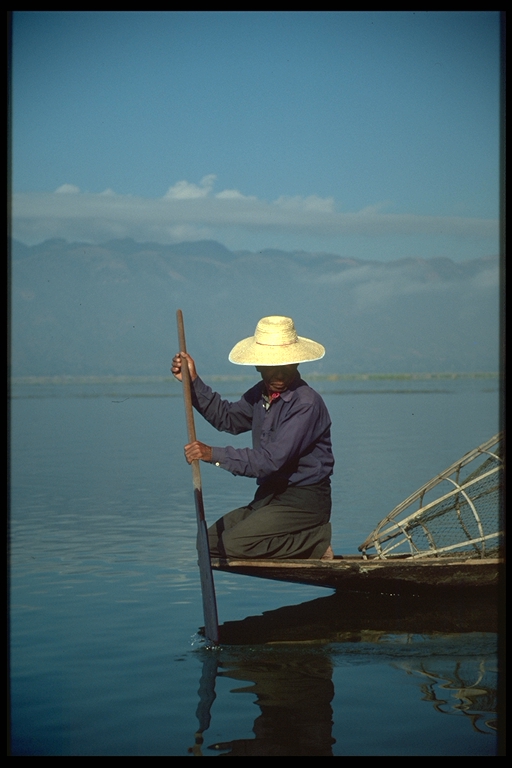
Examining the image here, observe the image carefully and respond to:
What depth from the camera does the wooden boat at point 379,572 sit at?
6.21 m

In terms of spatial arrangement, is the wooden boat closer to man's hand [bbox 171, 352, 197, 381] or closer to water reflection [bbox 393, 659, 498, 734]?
water reflection [bbox 393, 659, 498, 734]

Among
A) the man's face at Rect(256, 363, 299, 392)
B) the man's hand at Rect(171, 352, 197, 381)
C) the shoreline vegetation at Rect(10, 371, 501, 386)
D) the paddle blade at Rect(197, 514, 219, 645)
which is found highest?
the shoreline vegetation at Rect(10, 371, 501, 386)

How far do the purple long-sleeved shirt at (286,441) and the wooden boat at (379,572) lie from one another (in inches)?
20.6

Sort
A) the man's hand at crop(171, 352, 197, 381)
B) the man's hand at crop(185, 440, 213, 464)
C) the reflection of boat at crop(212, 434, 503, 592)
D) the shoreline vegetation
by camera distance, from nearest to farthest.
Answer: the man's hand at crop(185, 440, 213, 464)
the reflection of boat at crop(212, 434, 503, 592)
the man's hand at crop(171, 352, 197, 381)
the shoreline vegetation

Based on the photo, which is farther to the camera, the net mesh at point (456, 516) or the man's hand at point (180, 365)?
the net mesh at point (456, 516)

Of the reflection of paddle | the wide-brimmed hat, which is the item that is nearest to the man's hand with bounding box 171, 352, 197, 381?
the reflection of paddle

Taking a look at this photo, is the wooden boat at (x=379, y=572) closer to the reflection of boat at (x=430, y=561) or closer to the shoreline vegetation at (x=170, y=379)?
the reflection of boat at (x=430, y=561)

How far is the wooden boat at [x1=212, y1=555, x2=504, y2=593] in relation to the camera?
621 centimetres

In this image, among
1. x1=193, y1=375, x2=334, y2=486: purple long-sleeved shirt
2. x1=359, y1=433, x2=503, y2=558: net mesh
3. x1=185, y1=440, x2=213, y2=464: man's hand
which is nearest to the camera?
x1=185, y1=440, x2=213, y2=464: man's hand

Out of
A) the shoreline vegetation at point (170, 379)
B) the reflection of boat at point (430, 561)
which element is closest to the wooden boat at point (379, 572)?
the reflection of boat at point (430, 561)

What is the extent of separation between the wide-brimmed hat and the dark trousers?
0.80m

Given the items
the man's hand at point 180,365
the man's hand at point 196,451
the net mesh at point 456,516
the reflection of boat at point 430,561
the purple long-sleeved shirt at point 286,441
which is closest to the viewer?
the man's hand at point 196,451

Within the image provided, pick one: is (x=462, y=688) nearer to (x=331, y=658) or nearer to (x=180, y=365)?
(x=331, y=658)

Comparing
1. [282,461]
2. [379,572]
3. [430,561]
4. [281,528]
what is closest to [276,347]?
[282,461]
